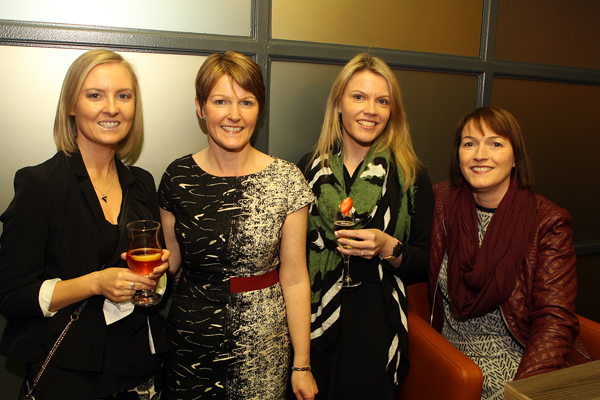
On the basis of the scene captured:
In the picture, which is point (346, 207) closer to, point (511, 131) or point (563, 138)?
point (511, 131)

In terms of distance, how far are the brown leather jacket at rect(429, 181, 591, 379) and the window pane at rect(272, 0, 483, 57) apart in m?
1.23

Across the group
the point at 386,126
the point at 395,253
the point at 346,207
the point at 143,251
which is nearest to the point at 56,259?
the point at 143,251

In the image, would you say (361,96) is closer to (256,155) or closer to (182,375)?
(256,155)

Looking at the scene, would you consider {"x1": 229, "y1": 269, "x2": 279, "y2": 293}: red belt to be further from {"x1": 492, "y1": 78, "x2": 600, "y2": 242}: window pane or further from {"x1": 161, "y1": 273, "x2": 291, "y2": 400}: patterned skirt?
{"x1": 492, "y1": 78, "x2": 600, "y2": 242}: window pane

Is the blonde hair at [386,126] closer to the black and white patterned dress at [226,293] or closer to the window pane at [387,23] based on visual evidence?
the window pane at [387,23]

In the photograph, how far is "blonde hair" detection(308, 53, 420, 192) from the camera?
6.63 ft

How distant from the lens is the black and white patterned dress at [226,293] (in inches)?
64.7

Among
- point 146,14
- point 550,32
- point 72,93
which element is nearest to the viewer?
point 72,93

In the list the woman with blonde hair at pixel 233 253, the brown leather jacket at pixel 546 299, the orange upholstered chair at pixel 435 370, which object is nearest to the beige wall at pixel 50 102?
the woman with blonde hair at pixel 233 253

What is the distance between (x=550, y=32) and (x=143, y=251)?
3.04 metres

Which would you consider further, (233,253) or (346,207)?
(346,207)

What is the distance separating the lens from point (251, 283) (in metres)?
1.69

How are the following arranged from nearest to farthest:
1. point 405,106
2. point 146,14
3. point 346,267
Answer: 1. point 346,267
2. point 146,14
3. point 405,106

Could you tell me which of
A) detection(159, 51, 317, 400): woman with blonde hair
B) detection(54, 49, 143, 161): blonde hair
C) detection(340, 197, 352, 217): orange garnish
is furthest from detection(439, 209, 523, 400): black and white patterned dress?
detection(54, 49, 143, 161): blonde hair
